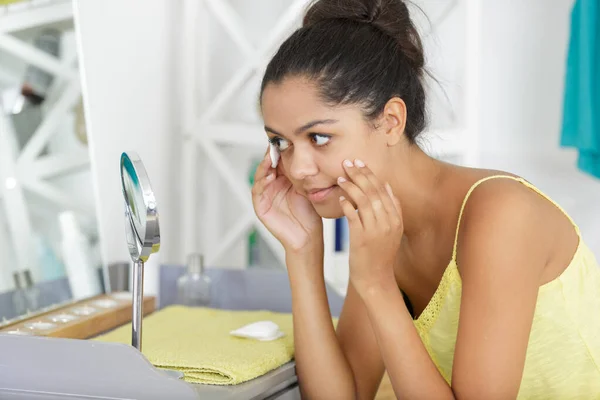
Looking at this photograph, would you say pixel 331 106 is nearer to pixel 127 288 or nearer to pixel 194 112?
pixel 127 288

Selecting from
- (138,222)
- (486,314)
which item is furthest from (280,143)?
(486,314)

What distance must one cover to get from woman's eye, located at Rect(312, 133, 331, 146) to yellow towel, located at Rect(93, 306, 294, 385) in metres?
0.32

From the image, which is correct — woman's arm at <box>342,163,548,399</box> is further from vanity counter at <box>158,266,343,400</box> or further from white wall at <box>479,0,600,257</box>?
white wall at <box>479,0,600,257</box>

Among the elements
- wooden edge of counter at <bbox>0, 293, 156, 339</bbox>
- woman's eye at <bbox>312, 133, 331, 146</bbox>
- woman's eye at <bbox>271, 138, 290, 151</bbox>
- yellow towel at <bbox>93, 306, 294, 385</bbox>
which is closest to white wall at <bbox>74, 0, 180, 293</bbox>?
wooden edge of counter at <bbox>0, 293, 156, 339</bbox>

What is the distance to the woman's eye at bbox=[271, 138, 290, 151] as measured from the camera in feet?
3.88

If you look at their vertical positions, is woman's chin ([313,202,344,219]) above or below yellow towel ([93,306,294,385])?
above

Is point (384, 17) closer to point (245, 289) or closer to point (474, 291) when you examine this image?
point (474, 291)

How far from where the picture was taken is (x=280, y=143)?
1201 millimetres

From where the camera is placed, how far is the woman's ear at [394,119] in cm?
117

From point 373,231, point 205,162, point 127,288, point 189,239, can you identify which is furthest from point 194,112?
point 373,231

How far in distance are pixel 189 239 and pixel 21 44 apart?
3.19 ft

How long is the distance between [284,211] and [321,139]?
28 centimetres

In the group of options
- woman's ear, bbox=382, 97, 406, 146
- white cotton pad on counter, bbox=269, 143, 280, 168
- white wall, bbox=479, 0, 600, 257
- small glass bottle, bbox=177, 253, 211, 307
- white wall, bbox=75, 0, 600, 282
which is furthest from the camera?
white wall, bbox=479, 0, 600, 257

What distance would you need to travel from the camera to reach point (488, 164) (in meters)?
2.41
